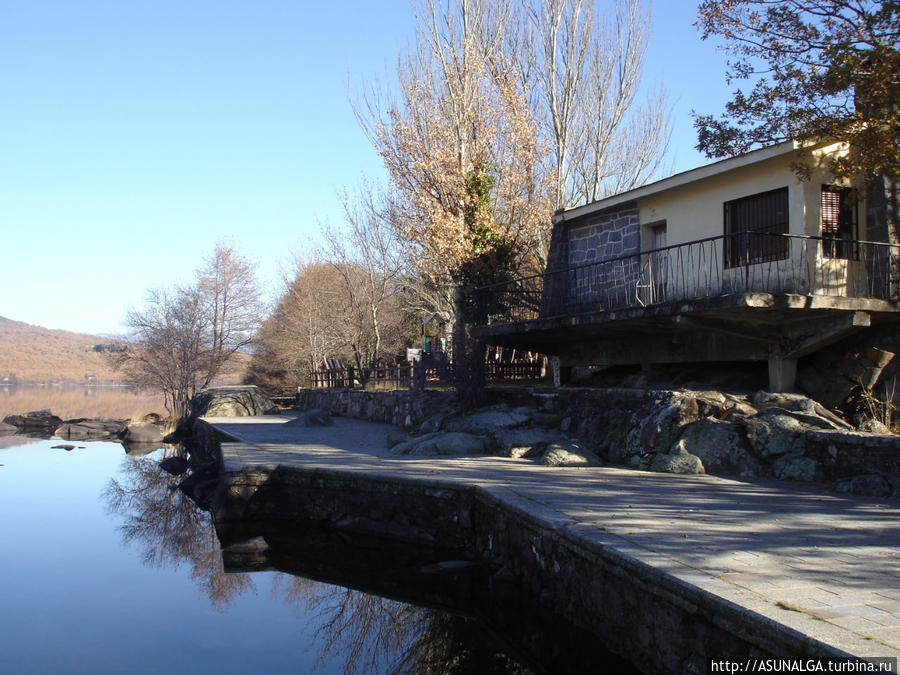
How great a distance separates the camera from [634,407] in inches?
434

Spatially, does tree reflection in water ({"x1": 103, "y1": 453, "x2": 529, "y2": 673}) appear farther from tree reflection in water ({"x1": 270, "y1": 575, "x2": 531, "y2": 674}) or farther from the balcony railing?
the balcony railing

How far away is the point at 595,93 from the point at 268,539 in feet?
68.0

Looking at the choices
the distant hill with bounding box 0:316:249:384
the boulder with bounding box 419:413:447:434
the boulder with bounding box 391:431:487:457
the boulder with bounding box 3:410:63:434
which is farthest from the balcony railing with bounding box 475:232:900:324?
the distant hill with bounding box 0:316:249:384

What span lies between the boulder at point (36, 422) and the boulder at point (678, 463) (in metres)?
29.0

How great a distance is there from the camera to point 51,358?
392 feet

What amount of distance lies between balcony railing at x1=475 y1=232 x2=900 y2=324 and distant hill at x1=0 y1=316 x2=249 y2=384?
84.8 m

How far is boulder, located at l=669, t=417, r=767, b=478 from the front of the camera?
9227 mm

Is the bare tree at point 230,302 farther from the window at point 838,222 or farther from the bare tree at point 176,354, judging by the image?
the window at point 838,222

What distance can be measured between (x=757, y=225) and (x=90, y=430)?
2704 cm

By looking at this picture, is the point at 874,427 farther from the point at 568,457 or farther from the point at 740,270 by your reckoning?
the point at 568,457

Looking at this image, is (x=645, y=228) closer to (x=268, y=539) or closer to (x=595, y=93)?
(x=268, y=539)

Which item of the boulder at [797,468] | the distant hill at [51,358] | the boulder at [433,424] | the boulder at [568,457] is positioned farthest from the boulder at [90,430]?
the distant hill at [51,358]

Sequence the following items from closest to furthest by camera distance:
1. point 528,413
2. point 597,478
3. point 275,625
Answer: point 275,625 → point 597,478 → point 528,413

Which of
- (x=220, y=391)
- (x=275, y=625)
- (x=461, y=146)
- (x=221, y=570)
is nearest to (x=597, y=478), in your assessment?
(x=275, y=625)
